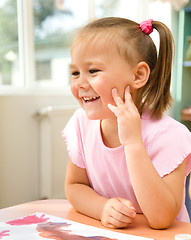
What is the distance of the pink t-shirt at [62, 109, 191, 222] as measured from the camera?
0.79 metres

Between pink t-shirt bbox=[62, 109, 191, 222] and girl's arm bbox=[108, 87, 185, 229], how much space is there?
0.05 metres

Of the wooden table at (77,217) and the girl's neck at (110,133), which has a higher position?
the girl's neck at (110,133)

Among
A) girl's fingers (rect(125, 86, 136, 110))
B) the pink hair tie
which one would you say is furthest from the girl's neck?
the pink hair tie

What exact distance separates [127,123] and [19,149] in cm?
172

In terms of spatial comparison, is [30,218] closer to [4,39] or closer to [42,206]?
[42,206]

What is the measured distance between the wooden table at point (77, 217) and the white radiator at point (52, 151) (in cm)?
155

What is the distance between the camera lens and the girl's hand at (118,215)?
0.70 m

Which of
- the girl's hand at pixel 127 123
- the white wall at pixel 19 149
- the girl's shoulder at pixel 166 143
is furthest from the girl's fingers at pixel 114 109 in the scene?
the white wall at pixel 19 149

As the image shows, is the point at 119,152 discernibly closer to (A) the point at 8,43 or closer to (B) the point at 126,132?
(B) the point at 126,132

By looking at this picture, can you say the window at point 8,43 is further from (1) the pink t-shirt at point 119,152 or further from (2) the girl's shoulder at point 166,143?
(2) the girl's shoulder at point 166,143

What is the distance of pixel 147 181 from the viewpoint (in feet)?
2.39

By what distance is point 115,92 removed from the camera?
0.79 m

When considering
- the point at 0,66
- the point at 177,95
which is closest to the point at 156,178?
the point at 0,66

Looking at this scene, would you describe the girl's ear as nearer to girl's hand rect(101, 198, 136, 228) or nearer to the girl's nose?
the girl's nose
